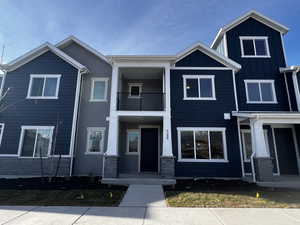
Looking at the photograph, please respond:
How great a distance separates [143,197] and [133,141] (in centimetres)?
574

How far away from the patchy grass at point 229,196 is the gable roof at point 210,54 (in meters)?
7.34

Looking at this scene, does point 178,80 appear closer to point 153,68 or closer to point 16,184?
point 153,68

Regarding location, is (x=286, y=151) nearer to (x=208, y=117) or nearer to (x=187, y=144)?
(x=208, y=117)

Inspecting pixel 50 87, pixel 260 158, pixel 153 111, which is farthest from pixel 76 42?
pixel 260 158

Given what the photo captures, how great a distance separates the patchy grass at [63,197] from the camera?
6.09 metres

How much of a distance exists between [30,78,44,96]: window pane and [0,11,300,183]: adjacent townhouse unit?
68 millimetres

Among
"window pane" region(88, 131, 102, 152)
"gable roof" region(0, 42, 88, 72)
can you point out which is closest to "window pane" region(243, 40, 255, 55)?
"gable roof" region(0, 42, 88, 72)

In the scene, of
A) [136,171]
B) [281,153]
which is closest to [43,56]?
[136,171]

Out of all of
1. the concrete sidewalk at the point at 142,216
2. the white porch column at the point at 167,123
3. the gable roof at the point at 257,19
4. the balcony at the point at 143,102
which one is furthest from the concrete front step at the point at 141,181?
the gable roof at the point at 257,19

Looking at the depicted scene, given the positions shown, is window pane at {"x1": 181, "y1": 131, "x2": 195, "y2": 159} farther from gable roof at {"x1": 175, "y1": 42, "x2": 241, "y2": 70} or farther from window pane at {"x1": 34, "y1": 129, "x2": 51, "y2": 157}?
window pane at {"x1": 34, "y1": 129, "x2": 51, "y2": 157}

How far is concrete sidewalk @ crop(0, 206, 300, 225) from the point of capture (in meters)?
4.57

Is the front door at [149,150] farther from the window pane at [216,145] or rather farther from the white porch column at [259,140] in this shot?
the white porch column at [259,140]

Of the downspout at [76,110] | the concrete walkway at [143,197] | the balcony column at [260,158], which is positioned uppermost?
the downspout at [76,110]

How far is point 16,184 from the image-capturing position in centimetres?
873
